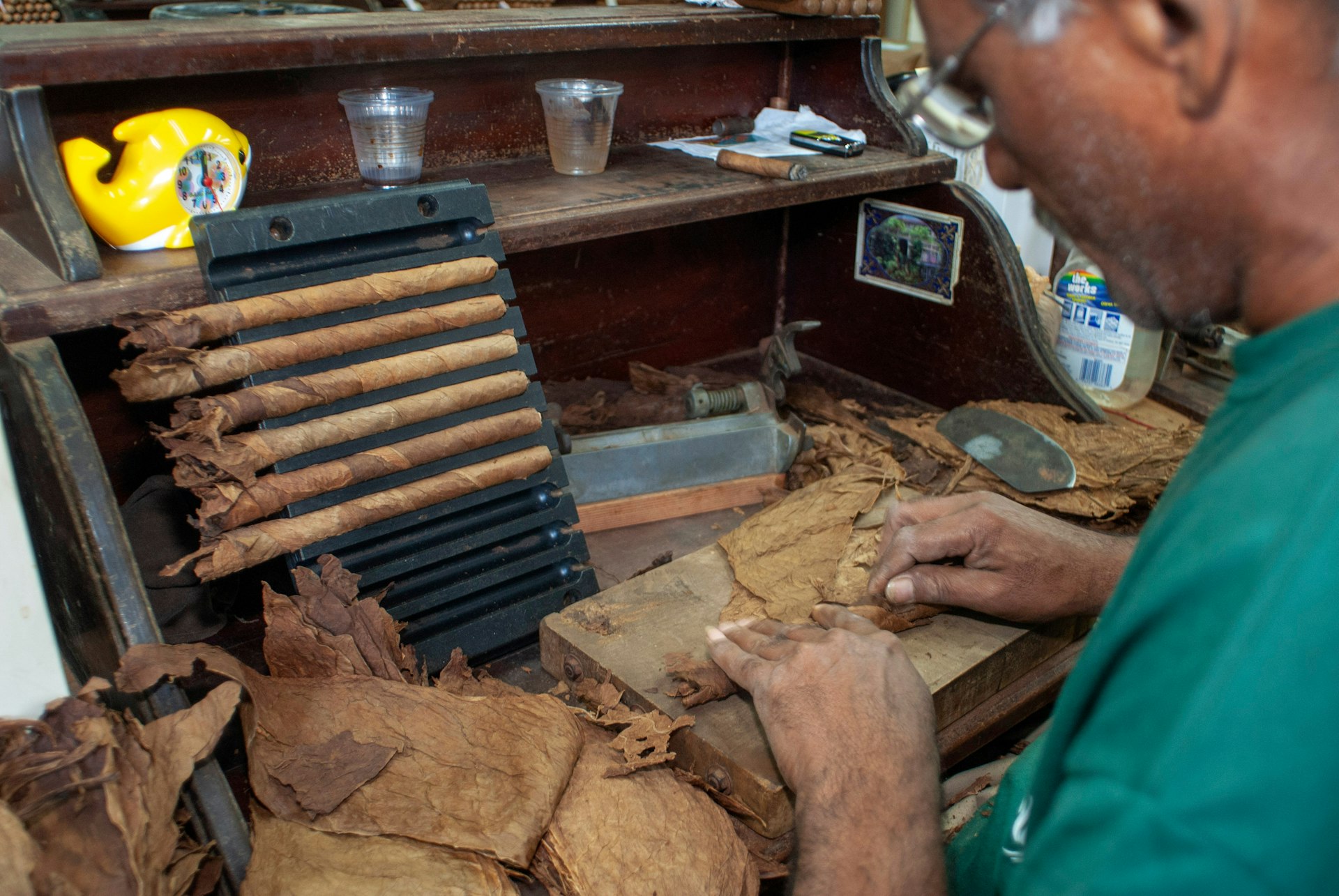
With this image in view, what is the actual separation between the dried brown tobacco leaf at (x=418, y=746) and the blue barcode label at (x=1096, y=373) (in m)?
1.60

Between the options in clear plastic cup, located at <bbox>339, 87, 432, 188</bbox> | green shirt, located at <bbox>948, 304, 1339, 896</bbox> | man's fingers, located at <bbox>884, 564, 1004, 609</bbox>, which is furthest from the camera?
clear plastic cup, located at <bbox>339, 87, 432, 188</bbox>

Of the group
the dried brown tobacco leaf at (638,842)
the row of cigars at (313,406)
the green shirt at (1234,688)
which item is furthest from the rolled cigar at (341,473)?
the green shirt at (1234,688)

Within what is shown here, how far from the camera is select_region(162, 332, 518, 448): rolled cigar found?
112 cm

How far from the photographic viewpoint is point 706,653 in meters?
1.29

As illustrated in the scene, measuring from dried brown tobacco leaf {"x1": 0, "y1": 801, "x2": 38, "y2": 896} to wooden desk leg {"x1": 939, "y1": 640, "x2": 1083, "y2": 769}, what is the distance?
988mm

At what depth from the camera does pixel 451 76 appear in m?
1.76

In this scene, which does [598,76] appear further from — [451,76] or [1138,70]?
[1138,70]

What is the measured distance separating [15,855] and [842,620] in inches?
34.5

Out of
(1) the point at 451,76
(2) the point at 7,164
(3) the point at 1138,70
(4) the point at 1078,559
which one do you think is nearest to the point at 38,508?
(2) the point at 7,164

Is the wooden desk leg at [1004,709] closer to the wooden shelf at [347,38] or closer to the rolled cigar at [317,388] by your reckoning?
the rolled cigar at [317,388]

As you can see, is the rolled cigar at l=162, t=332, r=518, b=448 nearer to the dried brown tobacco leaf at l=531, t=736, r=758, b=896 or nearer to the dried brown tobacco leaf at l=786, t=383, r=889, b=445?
the dried brown tobacco leaf at l=531, t=736, r=758, b=896

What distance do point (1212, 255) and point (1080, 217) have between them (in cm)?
9

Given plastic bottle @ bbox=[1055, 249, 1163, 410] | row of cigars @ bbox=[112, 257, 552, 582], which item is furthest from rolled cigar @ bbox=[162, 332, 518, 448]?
plastic bottle @ bbox=[1055, 249, 1163, 410]

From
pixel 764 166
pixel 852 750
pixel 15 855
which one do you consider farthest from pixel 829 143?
pixel 15 855
